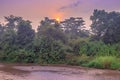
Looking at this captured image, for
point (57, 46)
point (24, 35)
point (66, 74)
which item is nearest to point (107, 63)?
point (66, 74)

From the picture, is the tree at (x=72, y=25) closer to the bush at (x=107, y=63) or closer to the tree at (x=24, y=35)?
the tree at (x=24, y=35)

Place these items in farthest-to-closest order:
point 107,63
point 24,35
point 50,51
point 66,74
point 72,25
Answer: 1. point 72,25
2. point 24,35
3. point 50,51
4. point 107,63
5. point 66,74

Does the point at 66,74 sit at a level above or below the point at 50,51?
below

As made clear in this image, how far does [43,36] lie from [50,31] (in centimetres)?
175

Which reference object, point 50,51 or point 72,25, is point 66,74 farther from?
point 72,25

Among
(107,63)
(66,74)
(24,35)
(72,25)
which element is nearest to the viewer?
(66,74)

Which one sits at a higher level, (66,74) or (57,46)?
(57,46)

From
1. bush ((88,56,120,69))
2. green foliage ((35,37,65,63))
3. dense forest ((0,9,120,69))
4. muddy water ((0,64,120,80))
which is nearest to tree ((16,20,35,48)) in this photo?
dense forest ((0,9,120,69))

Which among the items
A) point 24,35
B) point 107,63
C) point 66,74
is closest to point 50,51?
point 24,35

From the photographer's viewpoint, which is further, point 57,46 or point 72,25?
point 72,25

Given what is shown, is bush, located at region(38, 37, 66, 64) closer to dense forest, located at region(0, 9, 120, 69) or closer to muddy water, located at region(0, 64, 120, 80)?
dense forest, located at region(0, 9, 120, 69)

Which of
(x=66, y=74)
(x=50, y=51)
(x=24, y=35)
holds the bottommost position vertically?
(x=66, y=74)

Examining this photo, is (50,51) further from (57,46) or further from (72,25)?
(72,25)

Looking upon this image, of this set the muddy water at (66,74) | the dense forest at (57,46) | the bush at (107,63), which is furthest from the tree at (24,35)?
the muddy water at (66,74)
